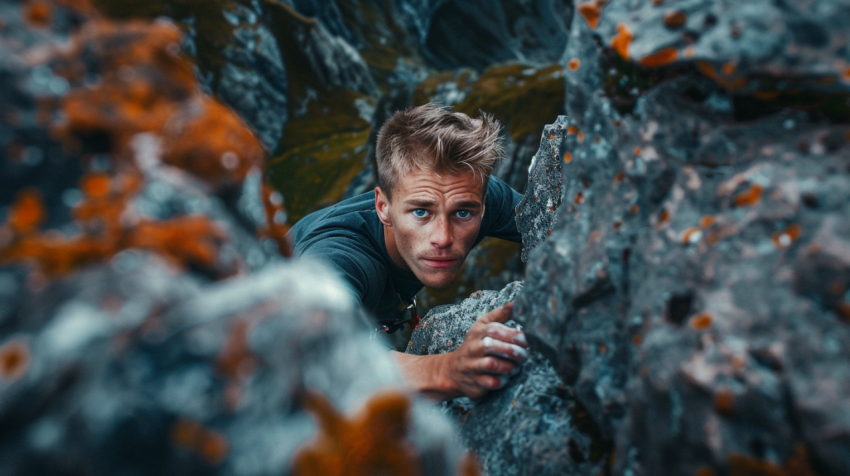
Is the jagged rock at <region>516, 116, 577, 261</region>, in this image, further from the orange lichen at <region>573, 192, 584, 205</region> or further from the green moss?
the green moss

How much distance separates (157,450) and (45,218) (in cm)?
78

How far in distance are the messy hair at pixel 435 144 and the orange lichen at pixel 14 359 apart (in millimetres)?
4472

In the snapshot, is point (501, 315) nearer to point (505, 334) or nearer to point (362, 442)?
point (505, 334)

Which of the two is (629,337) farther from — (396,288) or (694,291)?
(396,288)

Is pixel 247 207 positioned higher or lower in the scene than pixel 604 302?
higher

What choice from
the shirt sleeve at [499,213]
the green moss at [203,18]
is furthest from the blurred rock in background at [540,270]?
the green moss at [203,18]

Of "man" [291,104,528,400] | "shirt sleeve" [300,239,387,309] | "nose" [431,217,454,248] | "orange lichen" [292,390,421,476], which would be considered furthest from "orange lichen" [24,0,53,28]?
"nose" [431,217,454,248]

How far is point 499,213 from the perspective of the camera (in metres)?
7.08

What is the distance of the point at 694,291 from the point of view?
70.0 inches

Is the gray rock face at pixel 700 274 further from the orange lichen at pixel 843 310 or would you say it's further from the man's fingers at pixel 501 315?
the man's fingers at pixel 501 315

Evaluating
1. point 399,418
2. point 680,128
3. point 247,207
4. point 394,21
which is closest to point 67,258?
point 247,207

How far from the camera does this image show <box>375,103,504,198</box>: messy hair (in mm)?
5426

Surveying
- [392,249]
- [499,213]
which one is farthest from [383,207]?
[499,213]

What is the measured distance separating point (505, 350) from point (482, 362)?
17 cm
